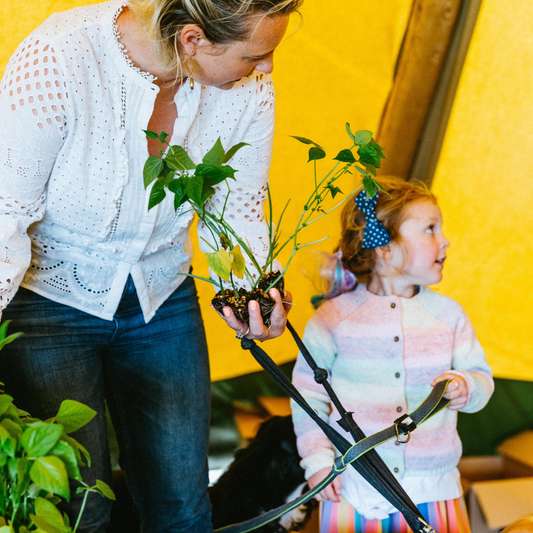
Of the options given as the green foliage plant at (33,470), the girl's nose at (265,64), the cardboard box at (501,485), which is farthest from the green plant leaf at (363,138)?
the cardboard box at (501,485)

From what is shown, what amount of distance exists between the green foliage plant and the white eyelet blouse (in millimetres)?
227

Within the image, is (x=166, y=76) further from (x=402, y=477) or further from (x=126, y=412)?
(x=402, y=477)

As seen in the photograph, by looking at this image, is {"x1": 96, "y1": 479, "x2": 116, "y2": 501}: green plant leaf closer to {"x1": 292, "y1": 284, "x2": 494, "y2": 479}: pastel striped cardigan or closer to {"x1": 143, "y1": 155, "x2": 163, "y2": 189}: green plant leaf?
{"x1": 143, "y1": 155, "x2": 163, "y2": 189}: green plant leaf

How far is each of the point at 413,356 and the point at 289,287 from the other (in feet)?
2.03

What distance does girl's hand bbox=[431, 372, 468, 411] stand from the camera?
39.4 inches

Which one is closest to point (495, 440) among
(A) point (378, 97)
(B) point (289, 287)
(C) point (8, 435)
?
(B) point (289, 287)

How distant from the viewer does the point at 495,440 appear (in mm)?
1846

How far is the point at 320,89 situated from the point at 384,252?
569 millimetres

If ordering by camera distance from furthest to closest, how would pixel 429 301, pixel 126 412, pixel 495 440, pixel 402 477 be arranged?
1. pixel 495 440
2. pixel 429 301
3. pixel 402 477
4. pixel 126 412

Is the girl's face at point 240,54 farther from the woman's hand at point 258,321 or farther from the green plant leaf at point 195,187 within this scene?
the woman's hand at point 258,321

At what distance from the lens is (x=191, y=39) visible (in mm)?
747

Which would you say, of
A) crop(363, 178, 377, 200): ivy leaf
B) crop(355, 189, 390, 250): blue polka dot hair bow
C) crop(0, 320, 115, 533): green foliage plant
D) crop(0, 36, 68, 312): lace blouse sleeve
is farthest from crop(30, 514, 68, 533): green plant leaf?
crop(355, 189, 390, 250): blue polka dot hair bow

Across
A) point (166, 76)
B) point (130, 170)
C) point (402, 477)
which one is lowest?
point (402, 477)

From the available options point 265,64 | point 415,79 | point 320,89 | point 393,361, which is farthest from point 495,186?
point 265,64
